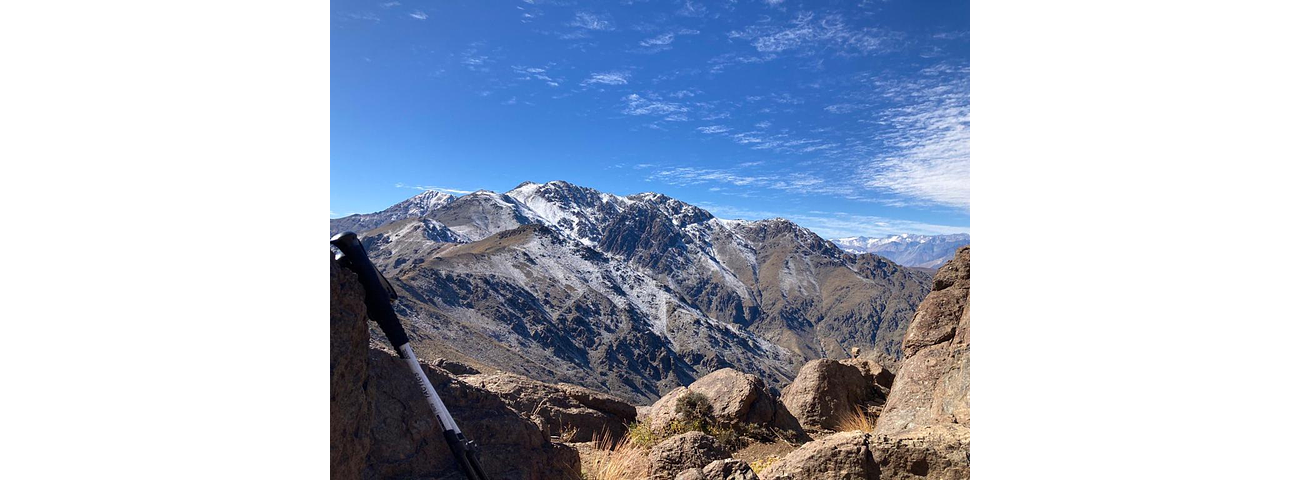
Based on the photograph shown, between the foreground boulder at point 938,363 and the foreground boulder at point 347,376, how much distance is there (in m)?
4.94

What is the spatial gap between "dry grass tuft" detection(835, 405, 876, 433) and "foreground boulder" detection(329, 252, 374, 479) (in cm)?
780

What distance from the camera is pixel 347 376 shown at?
117 inches

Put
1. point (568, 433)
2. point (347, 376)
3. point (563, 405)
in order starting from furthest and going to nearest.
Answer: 1. point (563, 405)
2. point (568, 433)
3. point (347, 376)

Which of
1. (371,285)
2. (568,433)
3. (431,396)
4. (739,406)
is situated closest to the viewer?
(371,285)

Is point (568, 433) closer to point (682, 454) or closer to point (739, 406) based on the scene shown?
point (682, 454)

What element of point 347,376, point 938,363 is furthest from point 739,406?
point 347,376

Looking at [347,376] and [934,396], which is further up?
[347,376]

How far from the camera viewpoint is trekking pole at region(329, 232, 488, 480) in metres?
3.26

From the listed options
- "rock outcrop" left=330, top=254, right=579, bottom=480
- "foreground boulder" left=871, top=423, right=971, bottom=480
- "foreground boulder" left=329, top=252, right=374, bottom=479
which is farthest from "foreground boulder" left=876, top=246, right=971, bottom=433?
"foreground boulder" left=329, top=252, right=374, bottom=479

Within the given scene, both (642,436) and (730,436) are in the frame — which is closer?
(642,436)

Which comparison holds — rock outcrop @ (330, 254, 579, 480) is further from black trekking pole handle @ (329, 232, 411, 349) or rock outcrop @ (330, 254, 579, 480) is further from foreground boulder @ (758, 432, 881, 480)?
foreground boulder @ (758, 432, 881, 480)

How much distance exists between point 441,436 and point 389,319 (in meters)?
0.88
